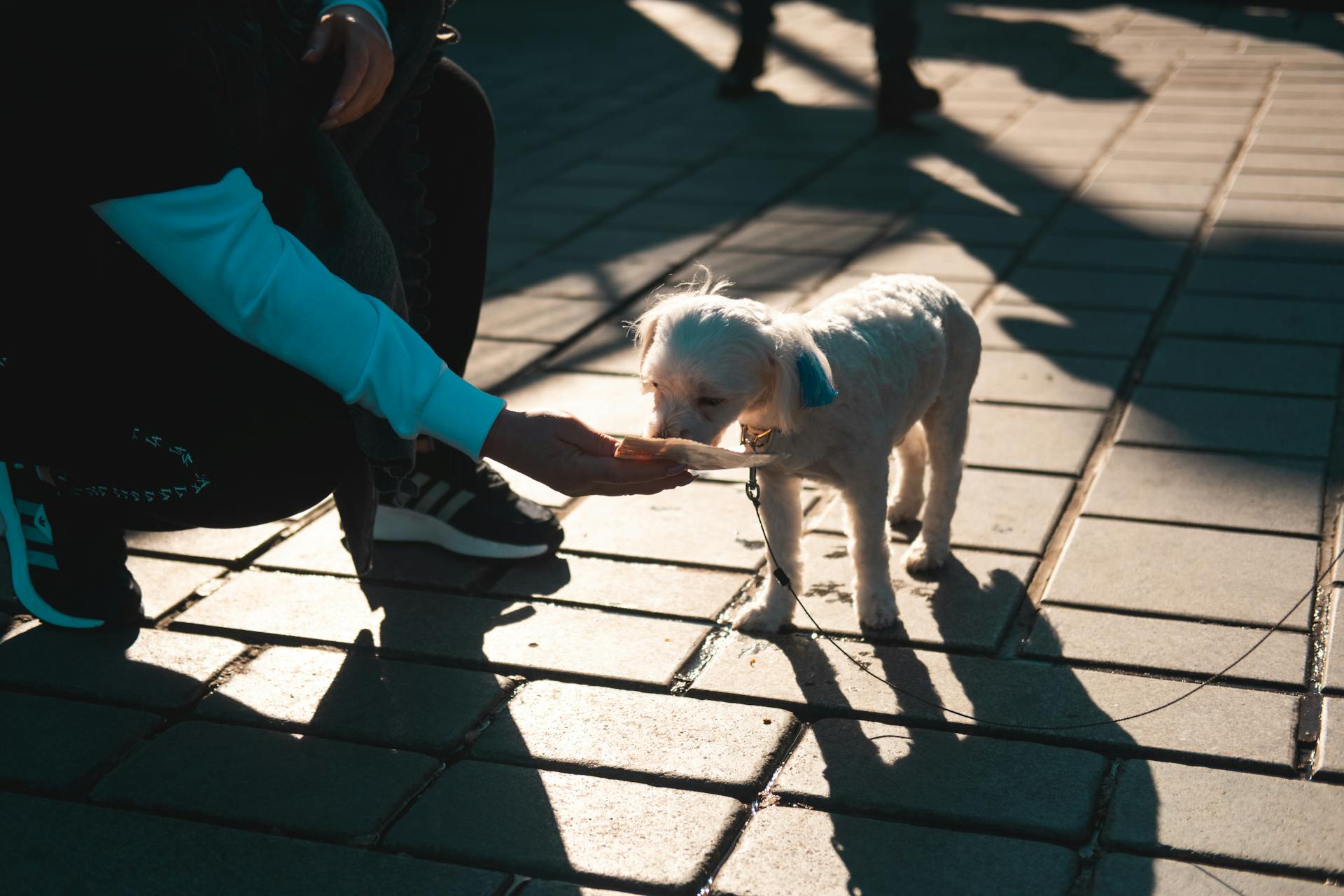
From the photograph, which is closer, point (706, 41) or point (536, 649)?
point (536, 649)

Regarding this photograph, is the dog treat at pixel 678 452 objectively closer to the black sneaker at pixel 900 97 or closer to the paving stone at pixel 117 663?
the paving stone at pixel 117 663

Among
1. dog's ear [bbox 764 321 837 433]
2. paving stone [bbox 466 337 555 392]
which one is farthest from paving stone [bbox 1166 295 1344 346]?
dog's ear [bbox 764 321 837 433]

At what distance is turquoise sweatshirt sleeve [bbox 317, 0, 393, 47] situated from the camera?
2.73m

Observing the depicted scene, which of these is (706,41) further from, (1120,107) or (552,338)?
(552,338)


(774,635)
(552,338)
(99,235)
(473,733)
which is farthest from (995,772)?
(552,338)

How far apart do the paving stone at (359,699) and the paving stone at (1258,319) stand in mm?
2826

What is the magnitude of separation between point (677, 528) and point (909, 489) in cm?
63

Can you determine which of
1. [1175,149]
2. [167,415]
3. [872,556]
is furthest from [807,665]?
[1175,149]

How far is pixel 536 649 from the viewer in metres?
2.82

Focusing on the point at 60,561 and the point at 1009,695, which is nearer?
the point at 1009,695

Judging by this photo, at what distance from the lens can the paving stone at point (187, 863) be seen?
83.9 inches

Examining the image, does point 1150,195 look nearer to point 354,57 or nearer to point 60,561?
point 354,57

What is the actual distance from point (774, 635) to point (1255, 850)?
3.55 feet

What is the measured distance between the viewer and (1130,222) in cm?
540
